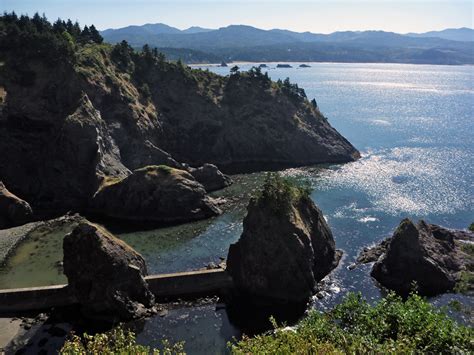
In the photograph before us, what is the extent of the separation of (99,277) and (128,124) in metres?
65.3

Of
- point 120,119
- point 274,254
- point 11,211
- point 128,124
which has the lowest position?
point 11,211

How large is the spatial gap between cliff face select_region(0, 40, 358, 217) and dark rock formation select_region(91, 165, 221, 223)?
6.15m

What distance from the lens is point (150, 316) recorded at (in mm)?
55031

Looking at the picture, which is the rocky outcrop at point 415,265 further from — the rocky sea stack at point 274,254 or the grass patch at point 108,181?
the grass patch at point 108,181

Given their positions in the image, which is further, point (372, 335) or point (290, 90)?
point (290, 90)

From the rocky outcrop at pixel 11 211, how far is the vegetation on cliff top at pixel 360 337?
61.4 meters

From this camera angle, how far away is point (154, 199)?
88.6 metres

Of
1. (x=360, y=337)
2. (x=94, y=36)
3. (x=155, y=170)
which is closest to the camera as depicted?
(x=360, y=337)

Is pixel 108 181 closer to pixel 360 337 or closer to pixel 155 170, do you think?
pixel 155 170

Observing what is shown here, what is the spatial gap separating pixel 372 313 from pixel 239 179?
84.4 metres

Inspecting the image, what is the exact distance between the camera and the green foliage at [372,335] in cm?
2516

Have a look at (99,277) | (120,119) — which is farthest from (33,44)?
(99,277)

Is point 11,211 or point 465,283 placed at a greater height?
point 11,211

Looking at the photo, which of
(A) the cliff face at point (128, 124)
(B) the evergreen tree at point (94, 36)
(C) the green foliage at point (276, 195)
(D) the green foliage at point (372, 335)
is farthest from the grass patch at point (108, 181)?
(B) the evergreen tree at point (94, 36)
